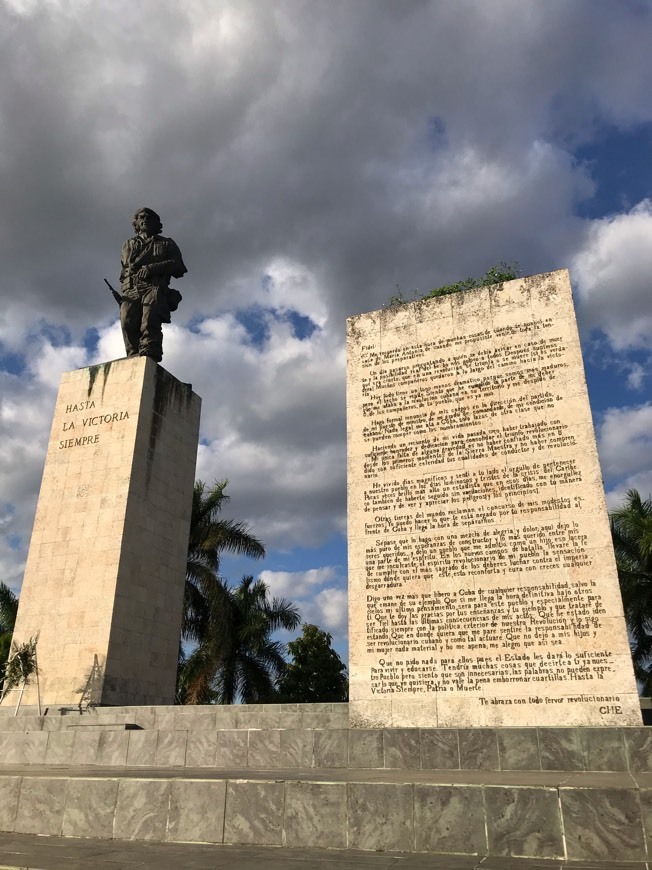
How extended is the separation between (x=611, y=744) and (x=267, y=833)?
17.2ft

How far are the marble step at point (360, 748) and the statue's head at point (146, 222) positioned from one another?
14.9m

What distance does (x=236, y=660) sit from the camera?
29672 mm

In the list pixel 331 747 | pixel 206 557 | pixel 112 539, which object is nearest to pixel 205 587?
pixel 206 557

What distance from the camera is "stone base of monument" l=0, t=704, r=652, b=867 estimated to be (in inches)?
216

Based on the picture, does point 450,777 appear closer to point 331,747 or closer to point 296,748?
point 331,747

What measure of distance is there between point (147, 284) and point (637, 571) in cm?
2009

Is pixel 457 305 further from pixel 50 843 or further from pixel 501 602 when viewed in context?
pixel 50 843

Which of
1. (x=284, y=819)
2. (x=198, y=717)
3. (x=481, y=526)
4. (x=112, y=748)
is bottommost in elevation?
(x=284, y=819)

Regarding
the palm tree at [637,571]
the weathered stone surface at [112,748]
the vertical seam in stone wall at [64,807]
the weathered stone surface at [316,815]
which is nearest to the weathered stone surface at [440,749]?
the weathered stone surface at [316,815]

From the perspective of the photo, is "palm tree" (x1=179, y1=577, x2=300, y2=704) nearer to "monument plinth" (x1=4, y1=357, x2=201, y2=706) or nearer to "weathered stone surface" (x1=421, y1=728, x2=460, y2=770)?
"monument plinth" (x1=4, y1=357, x2=201, y2=706)

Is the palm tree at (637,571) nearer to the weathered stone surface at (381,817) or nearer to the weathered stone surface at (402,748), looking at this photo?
the weathered stone surface at (402,748)

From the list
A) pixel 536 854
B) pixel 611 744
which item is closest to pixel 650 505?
pixel 611 744

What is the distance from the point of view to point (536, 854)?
5.46 metres

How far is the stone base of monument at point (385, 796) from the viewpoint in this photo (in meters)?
5.48
